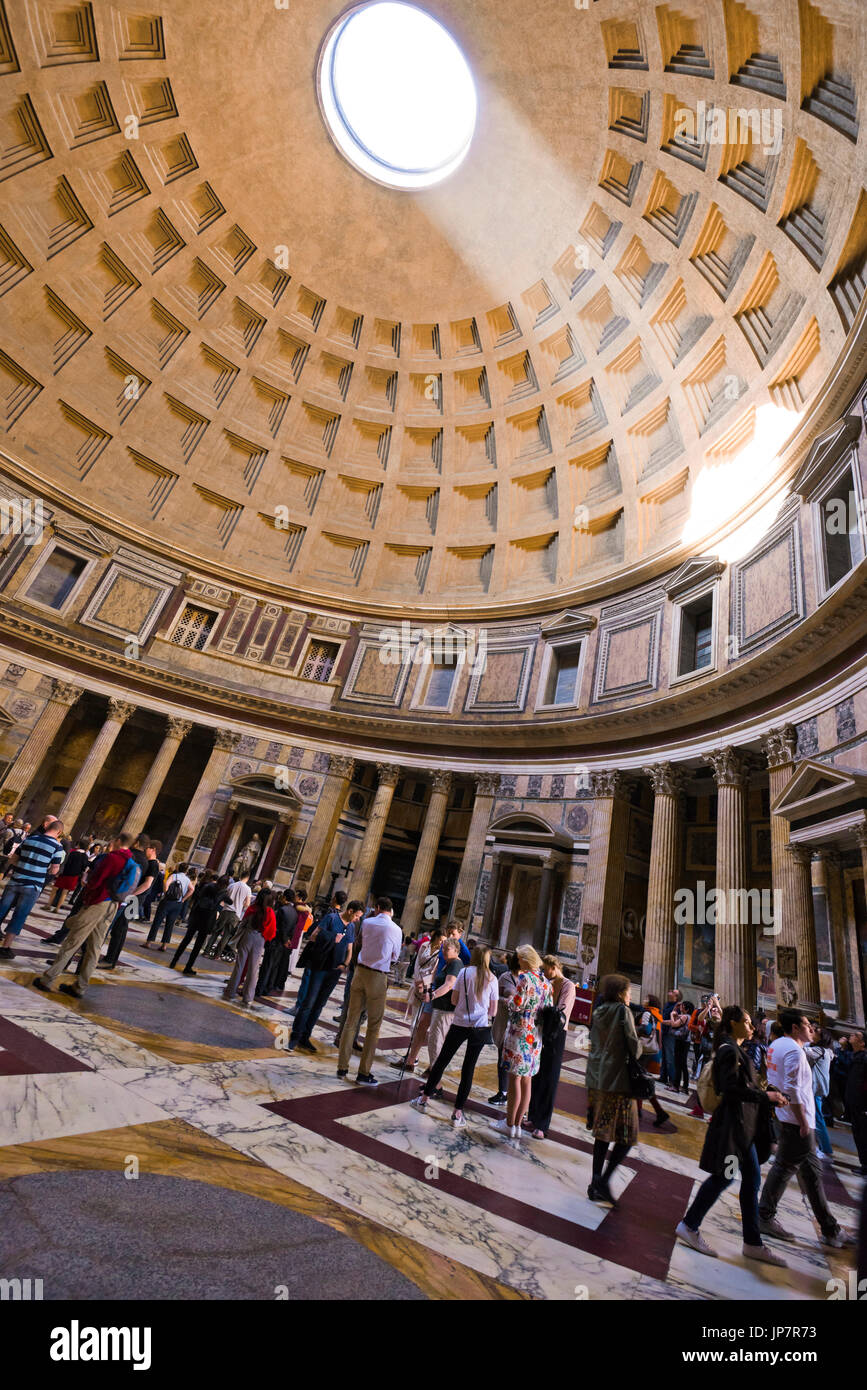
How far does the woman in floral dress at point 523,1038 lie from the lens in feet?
18.4

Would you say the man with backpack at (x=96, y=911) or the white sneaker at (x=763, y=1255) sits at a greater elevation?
the man with backpack at (x=96, y=911)

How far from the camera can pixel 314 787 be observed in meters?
23.8

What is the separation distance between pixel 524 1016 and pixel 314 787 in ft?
61.8

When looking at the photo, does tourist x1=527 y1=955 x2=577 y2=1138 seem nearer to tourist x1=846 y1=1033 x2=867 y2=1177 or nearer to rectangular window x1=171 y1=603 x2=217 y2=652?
tourist x1=846 y1=1033 x2=867 y2=1177

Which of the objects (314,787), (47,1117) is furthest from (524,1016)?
(314,787)

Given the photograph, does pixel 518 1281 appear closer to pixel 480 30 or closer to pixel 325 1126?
pixel 325 1126

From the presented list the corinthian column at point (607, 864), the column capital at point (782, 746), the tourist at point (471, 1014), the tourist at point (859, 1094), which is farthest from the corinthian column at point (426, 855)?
the tourist at point (471, 1014)

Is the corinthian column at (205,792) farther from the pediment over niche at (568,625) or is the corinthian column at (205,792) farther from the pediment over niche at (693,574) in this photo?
the pediment over niche at (693,574)

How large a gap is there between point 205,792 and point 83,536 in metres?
11.6

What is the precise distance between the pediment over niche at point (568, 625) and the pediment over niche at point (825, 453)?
8.28 meters

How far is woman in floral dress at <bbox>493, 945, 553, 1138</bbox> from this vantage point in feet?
18.4

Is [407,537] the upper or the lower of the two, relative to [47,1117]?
upper
